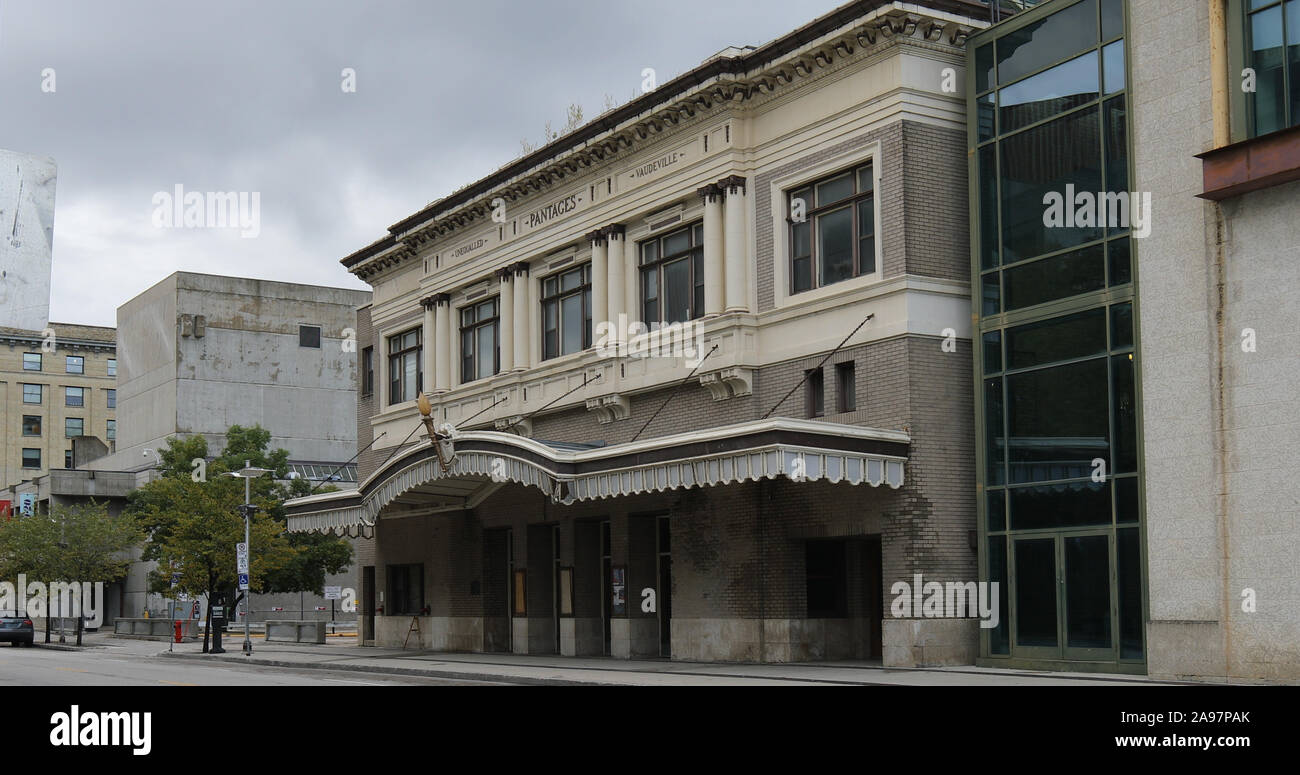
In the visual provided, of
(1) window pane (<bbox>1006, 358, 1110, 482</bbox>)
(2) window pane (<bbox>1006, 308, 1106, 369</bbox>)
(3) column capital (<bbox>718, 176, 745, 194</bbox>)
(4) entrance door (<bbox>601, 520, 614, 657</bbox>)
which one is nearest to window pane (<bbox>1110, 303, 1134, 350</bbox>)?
(2) window pane (<bbox>1006, 308, 1106, 369</bbox>)

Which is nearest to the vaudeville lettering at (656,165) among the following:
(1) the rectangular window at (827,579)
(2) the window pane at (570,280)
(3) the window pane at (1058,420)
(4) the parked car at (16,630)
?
(2) the window pane at (570,280)

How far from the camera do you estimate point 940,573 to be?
27125mm

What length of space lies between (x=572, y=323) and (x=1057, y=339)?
14.9 metres

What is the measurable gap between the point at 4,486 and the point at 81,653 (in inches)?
2950

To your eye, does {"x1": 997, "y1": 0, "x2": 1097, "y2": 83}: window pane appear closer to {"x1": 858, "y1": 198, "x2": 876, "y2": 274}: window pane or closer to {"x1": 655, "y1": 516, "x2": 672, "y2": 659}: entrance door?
{"x1": 858, "y1": 198, "x2": 876, "y2": 274}: window pane

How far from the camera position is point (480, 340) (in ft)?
137

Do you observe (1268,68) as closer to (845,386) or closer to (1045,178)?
(1045,178)

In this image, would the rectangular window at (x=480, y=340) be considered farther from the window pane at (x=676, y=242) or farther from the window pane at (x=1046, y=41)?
the window pane at (x=1046, y=41)

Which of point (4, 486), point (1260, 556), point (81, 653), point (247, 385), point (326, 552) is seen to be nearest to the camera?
point (1260, 556)

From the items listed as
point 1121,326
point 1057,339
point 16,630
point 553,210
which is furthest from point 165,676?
point 16,630

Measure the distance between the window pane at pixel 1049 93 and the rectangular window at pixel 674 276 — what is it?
26.4 feet

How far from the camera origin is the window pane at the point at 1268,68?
73.3ft
